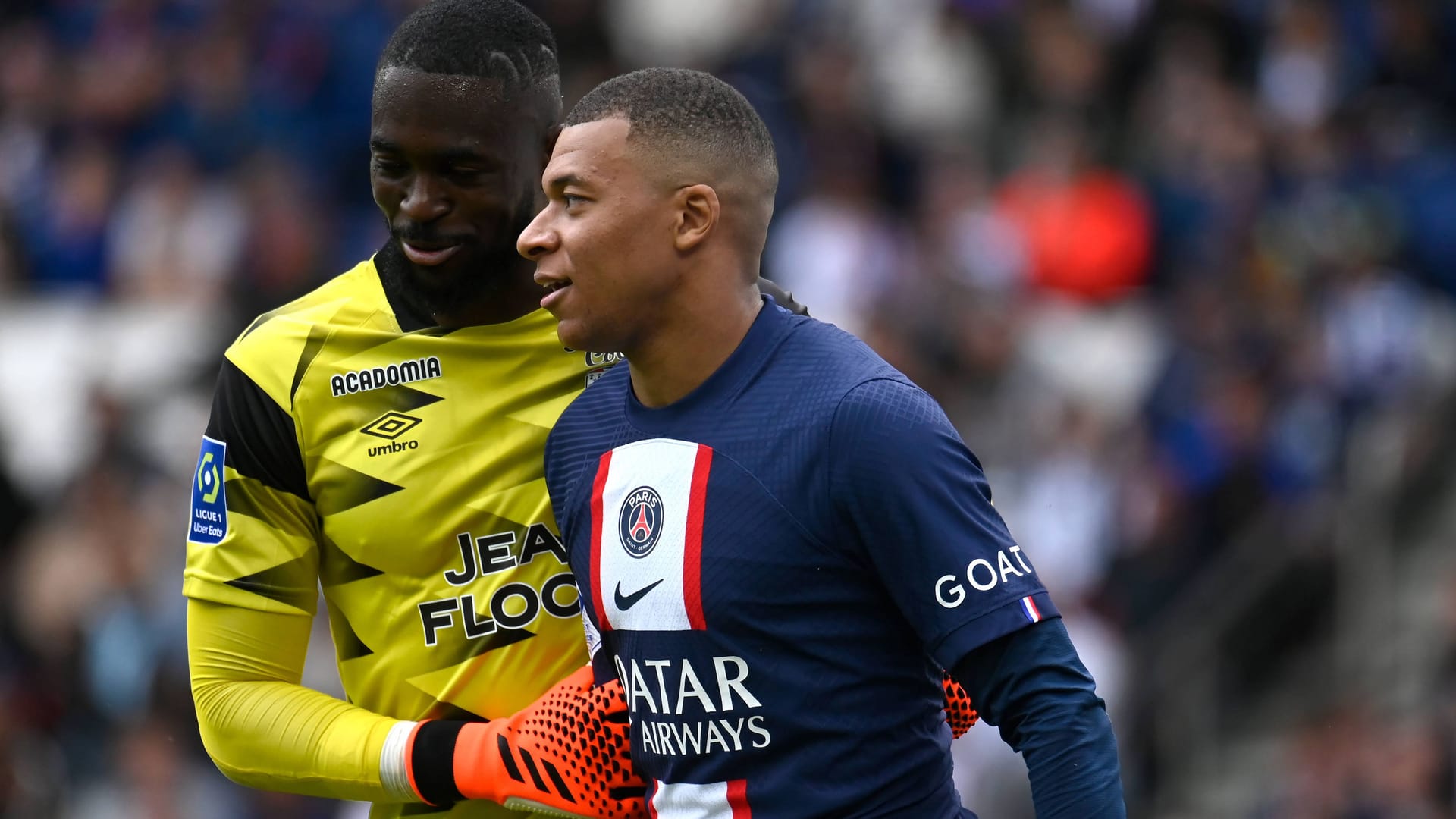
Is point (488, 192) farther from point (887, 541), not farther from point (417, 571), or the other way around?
point (887, 541)

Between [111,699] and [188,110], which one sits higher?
[188,110]

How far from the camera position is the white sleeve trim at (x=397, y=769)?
3.49m

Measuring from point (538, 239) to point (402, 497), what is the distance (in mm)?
613

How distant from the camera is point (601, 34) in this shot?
11125 millimetres

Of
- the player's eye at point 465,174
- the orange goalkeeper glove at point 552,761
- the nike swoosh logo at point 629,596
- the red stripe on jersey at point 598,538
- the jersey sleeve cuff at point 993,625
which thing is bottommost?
the orange goalkeeper glove at point 552,761

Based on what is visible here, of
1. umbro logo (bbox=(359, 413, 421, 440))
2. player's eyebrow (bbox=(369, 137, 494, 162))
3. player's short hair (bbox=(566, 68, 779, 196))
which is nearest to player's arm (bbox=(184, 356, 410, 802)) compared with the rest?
umbro logo (bbox=(359, 413, 421, 440))

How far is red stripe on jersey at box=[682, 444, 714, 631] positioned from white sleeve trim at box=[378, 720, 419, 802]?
2.23 feet

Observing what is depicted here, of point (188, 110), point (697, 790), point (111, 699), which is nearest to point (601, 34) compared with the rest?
point (188, 110)

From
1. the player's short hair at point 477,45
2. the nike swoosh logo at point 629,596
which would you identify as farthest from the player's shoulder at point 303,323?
the nike swoosh logo at point 629,596

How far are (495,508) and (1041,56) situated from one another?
8620 millimetres

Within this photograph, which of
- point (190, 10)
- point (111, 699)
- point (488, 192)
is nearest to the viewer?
point (488, 192)

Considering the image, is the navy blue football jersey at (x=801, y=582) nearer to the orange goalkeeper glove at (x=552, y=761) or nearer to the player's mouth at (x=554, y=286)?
the orange goalkeeper glove at (x=552, y=761)

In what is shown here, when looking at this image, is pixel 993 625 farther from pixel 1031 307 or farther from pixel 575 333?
pixel 1031 307

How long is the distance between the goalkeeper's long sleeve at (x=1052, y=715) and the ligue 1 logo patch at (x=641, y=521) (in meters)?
0.54
